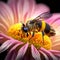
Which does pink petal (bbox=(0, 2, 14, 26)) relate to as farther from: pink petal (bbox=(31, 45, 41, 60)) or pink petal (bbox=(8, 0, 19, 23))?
pink petal (bbox=(31, 45, 41, 60))

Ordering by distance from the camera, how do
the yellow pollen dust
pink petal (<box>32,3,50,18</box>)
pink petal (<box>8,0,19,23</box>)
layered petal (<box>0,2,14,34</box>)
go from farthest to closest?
pink petal (<box>32,3,50,18</box>) < pink petal (<box>8,0,19,23</box>) < layered petal (<box>0,2,14,34</box>) < the yellow pollen dust

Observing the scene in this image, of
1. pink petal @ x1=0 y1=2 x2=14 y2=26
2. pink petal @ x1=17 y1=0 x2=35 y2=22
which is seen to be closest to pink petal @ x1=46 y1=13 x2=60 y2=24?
pink petal @ x1=17 y1=0 x2=35 y2=22

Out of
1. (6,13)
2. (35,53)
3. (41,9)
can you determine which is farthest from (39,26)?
(41,9)

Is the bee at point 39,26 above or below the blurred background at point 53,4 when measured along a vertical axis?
below

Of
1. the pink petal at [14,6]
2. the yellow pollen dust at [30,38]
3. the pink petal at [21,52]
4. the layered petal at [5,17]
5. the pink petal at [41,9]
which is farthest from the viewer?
the pink petal at [41,9]

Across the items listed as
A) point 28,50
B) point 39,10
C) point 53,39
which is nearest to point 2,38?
point 28,50

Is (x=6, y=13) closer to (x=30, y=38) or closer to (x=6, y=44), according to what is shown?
(x=30, y=38)

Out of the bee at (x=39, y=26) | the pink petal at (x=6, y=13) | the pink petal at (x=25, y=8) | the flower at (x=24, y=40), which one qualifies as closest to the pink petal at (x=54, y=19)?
the flower at (x=24, y=40)

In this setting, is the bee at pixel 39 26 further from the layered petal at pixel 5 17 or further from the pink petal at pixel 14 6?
the pink petal at pixel 14 6

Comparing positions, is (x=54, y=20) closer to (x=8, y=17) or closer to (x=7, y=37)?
(x=8, y=17)
